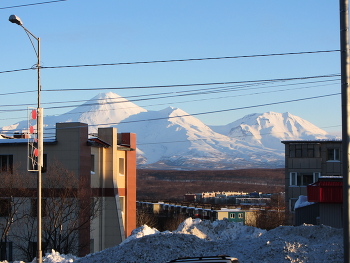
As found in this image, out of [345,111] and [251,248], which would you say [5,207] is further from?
[345,111]

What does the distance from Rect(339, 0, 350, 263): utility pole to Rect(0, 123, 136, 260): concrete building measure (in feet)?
74.9

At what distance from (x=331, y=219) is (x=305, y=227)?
231 inches

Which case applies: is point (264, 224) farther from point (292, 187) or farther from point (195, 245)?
point (195, 245)

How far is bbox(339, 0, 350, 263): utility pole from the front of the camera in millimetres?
11403

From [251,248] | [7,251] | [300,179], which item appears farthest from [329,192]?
[300,179]

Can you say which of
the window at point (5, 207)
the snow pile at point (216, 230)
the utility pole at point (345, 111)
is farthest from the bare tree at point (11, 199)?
the utility pole at point (345, 111)

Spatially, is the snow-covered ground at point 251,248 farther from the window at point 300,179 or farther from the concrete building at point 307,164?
the window at point 300,179

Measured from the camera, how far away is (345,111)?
11.5 metres

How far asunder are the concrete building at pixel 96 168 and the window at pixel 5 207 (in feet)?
0.53

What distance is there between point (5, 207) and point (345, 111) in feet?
85.5

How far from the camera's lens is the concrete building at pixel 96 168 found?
1334 inches

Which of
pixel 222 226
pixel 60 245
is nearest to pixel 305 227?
pixel 222 226

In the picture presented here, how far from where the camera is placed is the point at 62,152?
34125 mm

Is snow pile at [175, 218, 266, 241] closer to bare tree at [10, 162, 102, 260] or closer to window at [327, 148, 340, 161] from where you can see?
bare tree at [10, 162, 102, 260]
